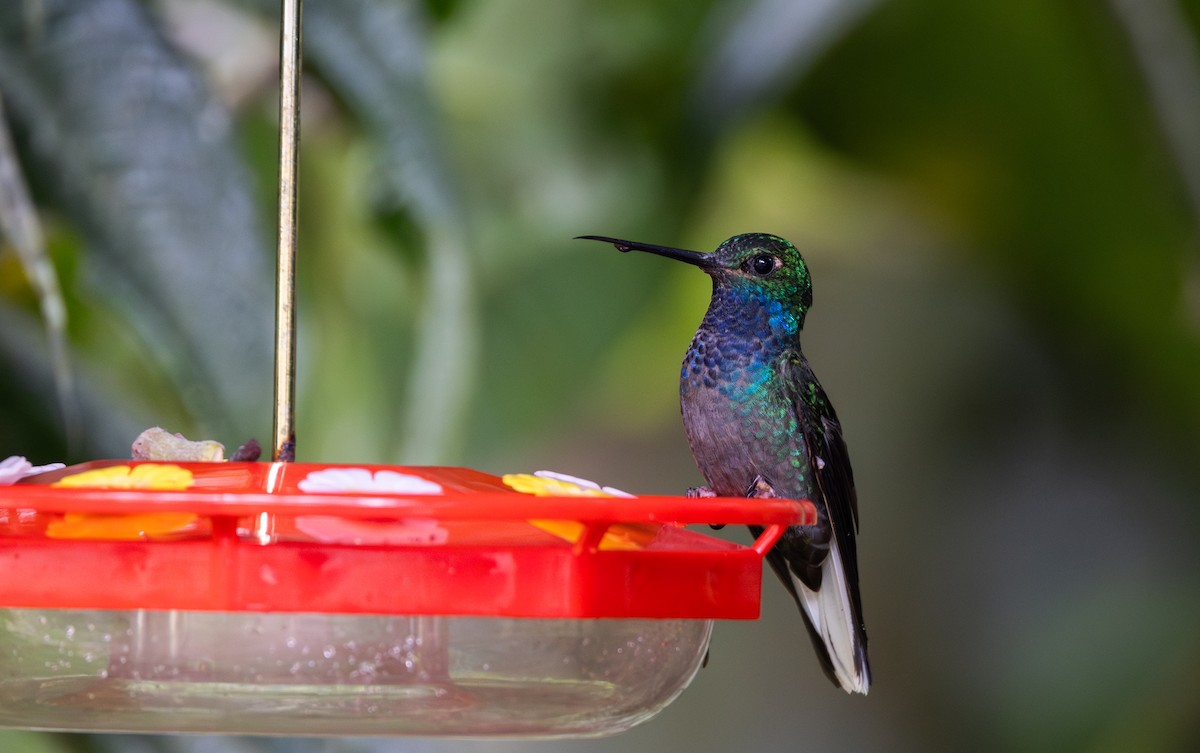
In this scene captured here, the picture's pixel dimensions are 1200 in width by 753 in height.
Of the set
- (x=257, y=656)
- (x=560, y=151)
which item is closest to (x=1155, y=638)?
(x=560, y=151)

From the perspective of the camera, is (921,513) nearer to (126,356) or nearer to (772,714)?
(772,714)

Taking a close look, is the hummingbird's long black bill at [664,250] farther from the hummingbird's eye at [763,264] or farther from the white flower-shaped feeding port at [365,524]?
the white flower-shaped feeding port at [365,524]

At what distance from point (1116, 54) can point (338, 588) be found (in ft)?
6.84

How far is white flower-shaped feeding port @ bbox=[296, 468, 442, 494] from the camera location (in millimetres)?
712

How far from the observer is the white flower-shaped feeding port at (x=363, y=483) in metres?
0.71

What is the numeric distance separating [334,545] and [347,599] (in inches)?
1.2

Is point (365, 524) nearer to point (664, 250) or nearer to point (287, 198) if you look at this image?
point (287, 198)

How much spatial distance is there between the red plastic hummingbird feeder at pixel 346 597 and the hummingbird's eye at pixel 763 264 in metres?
0.42

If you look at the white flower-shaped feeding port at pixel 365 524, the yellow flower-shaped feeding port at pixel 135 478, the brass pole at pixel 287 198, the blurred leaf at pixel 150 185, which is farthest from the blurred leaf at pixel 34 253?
the white flower-shaped feeding port at pixel 365 524

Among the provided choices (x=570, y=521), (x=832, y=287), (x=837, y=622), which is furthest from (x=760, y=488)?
(x=832, y=287)

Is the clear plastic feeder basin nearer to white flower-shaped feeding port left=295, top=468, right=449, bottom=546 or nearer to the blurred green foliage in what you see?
white flower-shaped feeding port left=295, top=468, right=449, bottom=546

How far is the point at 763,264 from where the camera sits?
1227 millimetres

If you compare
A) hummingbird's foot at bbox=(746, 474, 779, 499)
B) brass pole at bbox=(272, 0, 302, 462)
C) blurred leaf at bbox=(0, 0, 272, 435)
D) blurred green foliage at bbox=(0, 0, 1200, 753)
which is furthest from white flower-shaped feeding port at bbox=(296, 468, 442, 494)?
blurred green foliage at bbox=(0, 0, 1200, 753)

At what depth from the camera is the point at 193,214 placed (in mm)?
1852
